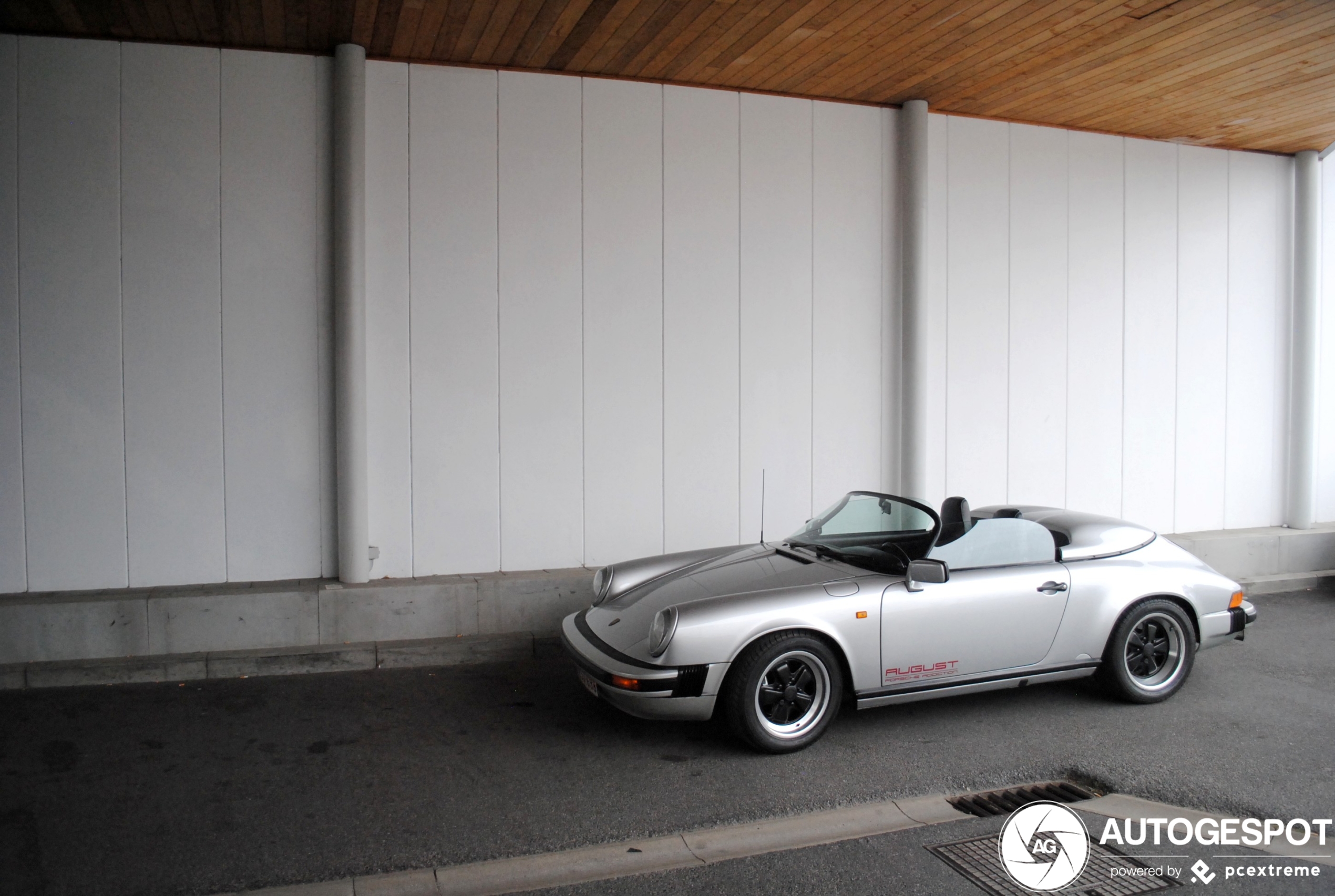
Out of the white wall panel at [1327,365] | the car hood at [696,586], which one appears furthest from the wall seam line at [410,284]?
the white wall panel at [1327,365]

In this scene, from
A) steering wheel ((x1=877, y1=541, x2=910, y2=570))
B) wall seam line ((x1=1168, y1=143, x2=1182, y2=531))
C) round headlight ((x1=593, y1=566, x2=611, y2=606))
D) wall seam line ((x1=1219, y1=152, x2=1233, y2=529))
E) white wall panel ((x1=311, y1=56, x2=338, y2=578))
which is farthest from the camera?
wall seam line ((x1=1219, y1=152, x2=1233, y2=529))

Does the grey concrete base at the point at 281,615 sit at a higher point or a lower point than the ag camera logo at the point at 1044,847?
higher

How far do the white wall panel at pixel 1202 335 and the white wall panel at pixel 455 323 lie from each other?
21.3 feet

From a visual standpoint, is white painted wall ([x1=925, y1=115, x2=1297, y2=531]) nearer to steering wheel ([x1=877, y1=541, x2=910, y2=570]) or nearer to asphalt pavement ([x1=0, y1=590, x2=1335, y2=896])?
asphalt pavement ([x1=0, y1=590, x2=1335, y2=896])

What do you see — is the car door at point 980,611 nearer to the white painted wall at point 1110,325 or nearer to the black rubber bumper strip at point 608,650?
the black rubber bumper strip at point 608,650

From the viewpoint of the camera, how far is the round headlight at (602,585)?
514cm

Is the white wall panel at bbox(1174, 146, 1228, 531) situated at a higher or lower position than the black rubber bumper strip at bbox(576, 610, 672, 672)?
higher

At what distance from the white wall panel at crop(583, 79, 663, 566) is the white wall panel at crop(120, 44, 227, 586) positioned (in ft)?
8.62

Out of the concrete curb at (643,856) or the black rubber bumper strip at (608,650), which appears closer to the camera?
the concrete curb at (643,856)

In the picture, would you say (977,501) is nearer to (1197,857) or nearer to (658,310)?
(658,310)

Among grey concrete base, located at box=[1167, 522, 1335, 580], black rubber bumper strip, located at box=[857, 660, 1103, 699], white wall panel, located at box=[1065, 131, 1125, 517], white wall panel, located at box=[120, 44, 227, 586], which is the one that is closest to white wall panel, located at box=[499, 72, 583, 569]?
white wall panel, located at box=[120, 44, 227, 586]

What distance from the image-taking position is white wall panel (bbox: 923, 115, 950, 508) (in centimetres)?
770

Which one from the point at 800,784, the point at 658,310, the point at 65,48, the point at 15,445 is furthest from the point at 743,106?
the point at 15,445

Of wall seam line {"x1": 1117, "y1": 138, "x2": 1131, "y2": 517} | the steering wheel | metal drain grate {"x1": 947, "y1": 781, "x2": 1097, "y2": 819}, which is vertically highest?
wall seam line {"x1": 1117, "y1": 138, "x2": 1131, "y2": 517}
